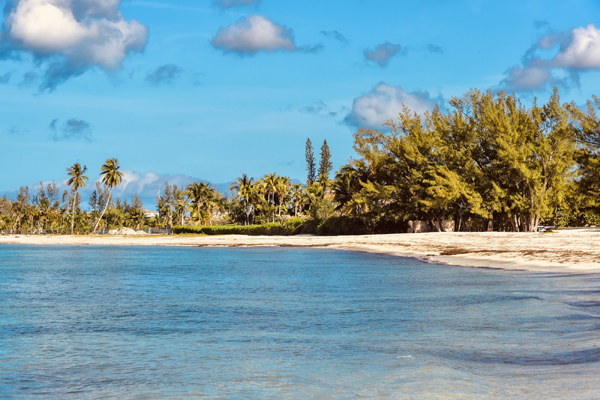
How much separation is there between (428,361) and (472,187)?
1802 inches

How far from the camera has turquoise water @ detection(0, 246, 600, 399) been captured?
7.08 meters

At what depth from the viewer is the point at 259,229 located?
77.0 meters

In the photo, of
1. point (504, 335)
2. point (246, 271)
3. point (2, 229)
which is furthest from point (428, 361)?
point (2, 229)

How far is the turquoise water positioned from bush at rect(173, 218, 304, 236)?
54831 millimetres

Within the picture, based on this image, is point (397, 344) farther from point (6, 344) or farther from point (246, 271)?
point (246, 271)

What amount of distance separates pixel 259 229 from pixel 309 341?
67.4 meters

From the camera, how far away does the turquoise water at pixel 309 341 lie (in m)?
7.08

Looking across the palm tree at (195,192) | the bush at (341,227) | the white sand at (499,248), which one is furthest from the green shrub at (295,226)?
the palm tree at (195,192)

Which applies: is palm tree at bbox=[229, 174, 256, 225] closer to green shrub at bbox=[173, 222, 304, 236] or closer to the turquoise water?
green shrub at bbox=[173, 222, 304, 236]

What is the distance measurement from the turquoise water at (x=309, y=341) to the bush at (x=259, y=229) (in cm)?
5483

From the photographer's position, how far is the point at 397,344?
31.2 ft

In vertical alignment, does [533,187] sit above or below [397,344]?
above

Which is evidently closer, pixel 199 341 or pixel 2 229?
pixel 199 341

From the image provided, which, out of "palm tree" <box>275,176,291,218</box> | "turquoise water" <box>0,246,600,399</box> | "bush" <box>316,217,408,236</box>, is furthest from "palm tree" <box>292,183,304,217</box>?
"turquoise water" <box>0,246,600,399</box>
